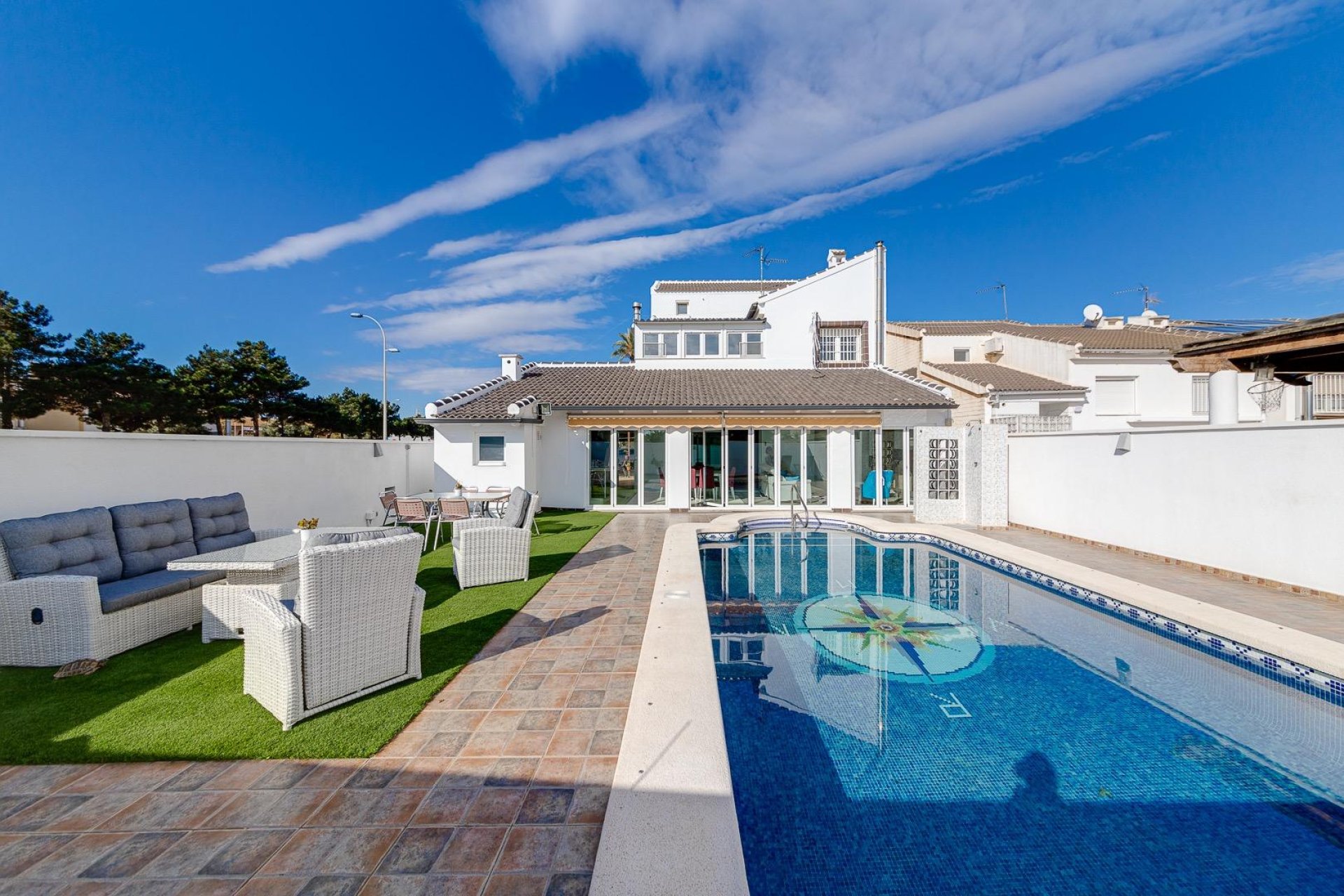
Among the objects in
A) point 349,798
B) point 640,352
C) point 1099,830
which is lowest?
point 1099,830

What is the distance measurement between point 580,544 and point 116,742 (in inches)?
317

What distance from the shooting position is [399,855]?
275 centimetres

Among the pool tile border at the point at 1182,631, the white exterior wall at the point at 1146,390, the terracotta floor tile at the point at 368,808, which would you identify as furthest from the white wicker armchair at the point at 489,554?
the white exterior wall at the point at 1146,390

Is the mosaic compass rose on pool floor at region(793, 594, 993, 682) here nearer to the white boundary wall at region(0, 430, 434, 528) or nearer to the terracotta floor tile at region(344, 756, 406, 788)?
the terracotta floor tile at region(344, 756, 406, 788)

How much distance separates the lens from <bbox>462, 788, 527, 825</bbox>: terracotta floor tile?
3012mm

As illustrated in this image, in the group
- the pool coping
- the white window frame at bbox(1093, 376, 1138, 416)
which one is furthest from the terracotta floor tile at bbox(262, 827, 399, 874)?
the white window frame at bbox(1093, 376, 1138, 416)

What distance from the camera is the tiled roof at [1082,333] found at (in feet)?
79.7

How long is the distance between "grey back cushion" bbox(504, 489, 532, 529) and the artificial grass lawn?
2662 mm

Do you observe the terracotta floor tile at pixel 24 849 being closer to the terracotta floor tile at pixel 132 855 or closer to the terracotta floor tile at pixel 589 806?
the terracotta floor tile at pixel 132 855

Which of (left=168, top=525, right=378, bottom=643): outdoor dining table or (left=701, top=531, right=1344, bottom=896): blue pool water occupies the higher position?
(left=168, top=525, right=378, bottom=643): outdoor dining table

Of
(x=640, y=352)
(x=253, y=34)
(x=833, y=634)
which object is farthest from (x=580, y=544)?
(x=253, y=34)

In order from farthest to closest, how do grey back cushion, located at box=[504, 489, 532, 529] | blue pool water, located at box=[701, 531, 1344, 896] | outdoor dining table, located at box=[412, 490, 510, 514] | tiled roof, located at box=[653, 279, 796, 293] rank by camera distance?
tiled roof, located at box=[653, 279, 796, 293] → outdoor dining table, located at box=[412, 490, 510, 514] → grey back cushion, located at box=[504, 489, 532, 529] → blue pool water, located at box=[701, 531, 1344, 896]

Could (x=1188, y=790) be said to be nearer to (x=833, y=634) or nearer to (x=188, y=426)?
(x=833, y=634)

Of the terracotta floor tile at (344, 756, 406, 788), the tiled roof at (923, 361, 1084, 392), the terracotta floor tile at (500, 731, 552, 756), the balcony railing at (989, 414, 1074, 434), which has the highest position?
the tiled roof at (923, 361, 1084, 392)
